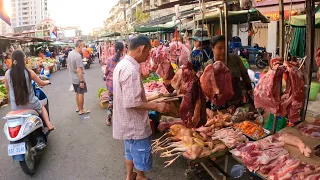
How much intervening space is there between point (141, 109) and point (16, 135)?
2245 millimetres

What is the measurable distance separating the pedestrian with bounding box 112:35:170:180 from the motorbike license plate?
1666 millimetres

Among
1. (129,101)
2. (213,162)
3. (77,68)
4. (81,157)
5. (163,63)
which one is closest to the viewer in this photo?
(129,101)

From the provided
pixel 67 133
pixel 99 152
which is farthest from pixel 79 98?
pixel 99 152

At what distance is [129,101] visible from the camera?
9.53ft

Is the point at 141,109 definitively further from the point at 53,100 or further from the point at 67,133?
the point at 53,100

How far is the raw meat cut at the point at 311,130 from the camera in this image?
9.53 feet

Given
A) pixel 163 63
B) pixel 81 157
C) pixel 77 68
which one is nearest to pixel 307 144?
pixel 163 63

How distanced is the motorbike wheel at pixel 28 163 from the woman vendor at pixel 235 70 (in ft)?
10.1

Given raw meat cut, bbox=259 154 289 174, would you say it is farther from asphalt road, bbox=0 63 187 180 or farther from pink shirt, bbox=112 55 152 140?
asphalt road, bbox=0 63 187 180

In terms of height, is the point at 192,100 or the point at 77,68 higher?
the point at 77,68

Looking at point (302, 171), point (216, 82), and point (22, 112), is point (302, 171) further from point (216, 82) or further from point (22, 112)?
point (22, 112)

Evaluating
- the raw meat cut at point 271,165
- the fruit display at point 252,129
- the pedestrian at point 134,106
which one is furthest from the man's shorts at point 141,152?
the raw meat cut at point 271,165

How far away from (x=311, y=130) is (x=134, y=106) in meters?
2.11

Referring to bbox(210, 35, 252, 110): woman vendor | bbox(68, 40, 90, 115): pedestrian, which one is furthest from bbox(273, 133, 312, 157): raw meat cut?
bbox(68, 40, 90, 115): pedestrian
